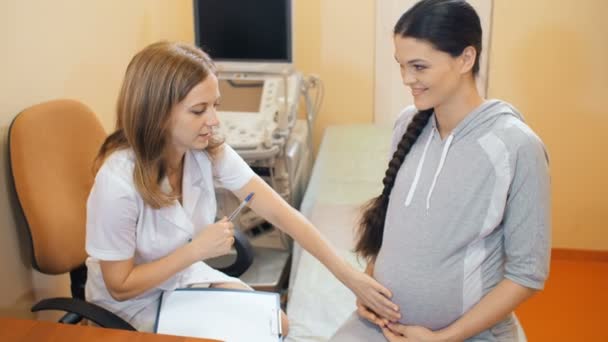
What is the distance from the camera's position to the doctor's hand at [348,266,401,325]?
1.26 m

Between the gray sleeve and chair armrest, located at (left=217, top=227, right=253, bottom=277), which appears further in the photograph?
chair armrest, located at (left=217, top=227, right=253, bottom=277)

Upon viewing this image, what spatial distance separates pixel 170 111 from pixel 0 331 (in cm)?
55

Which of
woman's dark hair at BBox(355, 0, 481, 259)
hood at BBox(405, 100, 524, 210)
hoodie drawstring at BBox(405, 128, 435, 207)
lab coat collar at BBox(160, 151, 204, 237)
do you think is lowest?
lab coat collar at BBox(160, 151, 204, 237)

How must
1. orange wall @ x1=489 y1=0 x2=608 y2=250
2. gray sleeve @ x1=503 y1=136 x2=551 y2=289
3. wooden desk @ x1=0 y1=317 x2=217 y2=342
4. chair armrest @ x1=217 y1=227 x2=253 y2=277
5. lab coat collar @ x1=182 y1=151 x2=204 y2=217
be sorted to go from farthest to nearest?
orange wall @ x1=489 y1=0 x2=608 y2=250
chair armrest @ x1=217 y1=227 x2=253 y2=277
lab coat collar @ x1=182 y1=151 x2=204 y2=217
gray sleeve @ x1=503 y1=136 x2=551 y2=289
wooden desk @ x1=0 y1=317 x2=217 y2=342

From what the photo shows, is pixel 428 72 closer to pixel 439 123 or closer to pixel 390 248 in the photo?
pixel 439 123

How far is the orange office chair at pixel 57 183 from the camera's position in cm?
144

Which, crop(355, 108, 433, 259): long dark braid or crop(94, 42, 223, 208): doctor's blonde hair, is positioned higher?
crop(94, 42, 223, 208): doctor's blonde hair

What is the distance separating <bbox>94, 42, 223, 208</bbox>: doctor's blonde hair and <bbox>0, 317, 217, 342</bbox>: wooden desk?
0.35 meters

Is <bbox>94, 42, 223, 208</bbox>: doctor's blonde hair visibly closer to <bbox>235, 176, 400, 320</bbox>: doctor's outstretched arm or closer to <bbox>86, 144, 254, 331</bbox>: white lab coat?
<bbox>86, 144, 254, 331</bbox>: white lab coat

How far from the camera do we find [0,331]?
1004 mm

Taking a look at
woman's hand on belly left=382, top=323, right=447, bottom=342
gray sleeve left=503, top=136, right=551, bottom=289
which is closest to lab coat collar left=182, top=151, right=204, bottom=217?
woman's hand on belly left=382, top=323, right=447, bottom=342

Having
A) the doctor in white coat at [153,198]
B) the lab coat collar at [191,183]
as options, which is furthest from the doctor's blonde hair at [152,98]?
the lab coat collar at [191,183]

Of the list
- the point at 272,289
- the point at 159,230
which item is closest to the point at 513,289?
the point at 159,230

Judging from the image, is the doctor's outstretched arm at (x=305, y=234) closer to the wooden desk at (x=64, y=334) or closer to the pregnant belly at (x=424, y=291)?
the pregnant belly at (x=424, y=291)
